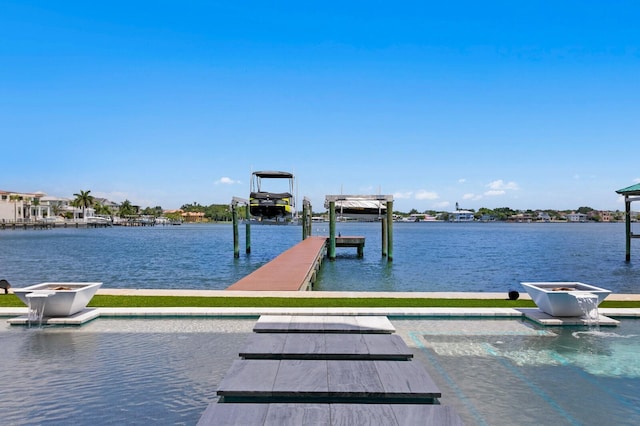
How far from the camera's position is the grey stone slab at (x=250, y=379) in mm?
4852

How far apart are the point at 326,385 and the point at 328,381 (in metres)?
0.13

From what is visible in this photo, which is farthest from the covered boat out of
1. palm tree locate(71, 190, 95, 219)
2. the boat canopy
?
palm tree locate(71, 190, 95, 219)

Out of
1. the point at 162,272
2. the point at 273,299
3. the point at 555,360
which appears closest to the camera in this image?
the point at 555,360

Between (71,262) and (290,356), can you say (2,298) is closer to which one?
(290,356)

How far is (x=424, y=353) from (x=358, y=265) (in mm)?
27778

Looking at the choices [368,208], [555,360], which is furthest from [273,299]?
[368,208]

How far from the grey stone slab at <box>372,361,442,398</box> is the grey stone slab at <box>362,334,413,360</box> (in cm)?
41

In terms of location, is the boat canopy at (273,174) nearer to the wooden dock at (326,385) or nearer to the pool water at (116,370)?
the pool water at (116,370)

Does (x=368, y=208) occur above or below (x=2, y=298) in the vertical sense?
above

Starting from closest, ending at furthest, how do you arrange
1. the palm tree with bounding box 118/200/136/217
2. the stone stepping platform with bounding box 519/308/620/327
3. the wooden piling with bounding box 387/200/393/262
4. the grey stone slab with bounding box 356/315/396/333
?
the grey stone slab with bounding box 356/315/396/333 → the stone stepping platform with bounding box 519/308/620/327 → the wooden piling with bounding box 387/200/393/262 → the palm tree with bounding box 118/200/136/217

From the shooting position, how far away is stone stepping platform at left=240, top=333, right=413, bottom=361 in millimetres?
6312

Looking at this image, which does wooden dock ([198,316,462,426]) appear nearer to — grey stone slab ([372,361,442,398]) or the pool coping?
grey stone slab ([372,361,442,398])

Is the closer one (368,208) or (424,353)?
(424,353)

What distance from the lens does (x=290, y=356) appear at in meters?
6.28
